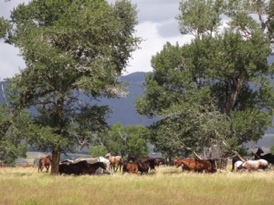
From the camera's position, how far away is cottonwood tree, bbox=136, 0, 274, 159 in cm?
4103

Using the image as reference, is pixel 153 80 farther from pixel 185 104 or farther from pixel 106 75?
pixel 106 75

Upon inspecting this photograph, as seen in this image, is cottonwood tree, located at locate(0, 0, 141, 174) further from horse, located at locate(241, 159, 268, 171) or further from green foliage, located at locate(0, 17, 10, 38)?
horse, located at locate(241, 159, 268, 171)

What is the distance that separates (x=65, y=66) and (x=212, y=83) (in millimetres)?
16715

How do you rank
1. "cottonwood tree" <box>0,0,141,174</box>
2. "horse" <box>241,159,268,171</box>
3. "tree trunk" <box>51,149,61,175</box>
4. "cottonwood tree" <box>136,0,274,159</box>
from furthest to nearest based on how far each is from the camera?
1. "cottonwood tree" <box>136,0,274,159</box>
2. "horse" <box>241,159,268,171</box>
3. "tree trunk" <box>51,149,61,175</box>
4. "cottonwood tree" <box>0,0,141,174</box>

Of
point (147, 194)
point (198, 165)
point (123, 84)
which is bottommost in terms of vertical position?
point (147, 194)

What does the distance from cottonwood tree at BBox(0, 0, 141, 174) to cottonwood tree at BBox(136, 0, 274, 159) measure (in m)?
9.45

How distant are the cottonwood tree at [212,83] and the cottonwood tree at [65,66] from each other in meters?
9.45

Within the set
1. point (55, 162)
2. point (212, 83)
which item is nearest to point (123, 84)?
point (55, 162)

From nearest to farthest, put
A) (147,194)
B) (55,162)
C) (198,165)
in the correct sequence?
(147,194) → (55,162) → (198,165)

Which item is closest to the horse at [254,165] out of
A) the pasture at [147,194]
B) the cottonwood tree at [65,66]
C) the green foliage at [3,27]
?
the cottonwood tree at [65,66]

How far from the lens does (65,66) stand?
30625 mm

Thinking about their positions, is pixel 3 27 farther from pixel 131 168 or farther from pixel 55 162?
pixel 131 168

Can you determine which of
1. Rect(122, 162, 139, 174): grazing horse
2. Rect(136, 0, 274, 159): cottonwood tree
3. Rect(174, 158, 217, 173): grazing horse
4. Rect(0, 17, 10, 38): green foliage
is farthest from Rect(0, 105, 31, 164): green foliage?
Rect(136, 0, 274, 159): cottonwood tree

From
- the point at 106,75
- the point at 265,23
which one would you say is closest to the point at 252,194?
the point at 106,75
